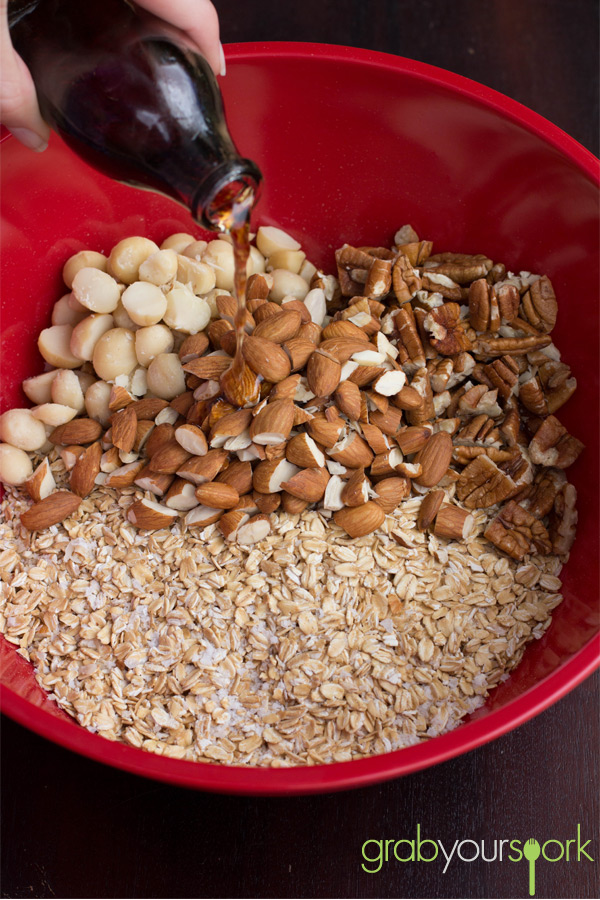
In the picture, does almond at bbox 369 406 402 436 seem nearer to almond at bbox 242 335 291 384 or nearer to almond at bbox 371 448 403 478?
almond at bbox 371 448 403 478

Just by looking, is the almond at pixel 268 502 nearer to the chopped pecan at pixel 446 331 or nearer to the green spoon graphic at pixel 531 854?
the chopped pecan at pixel 446 331

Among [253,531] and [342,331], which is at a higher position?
[342,331]

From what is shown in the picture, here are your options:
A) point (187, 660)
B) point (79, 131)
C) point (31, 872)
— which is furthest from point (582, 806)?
point (79, 131)

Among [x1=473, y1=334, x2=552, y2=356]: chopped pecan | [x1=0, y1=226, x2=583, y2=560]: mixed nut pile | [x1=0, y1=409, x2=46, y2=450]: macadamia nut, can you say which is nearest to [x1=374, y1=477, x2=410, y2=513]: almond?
[x1=0, y1=226, x2=583, y2=560]: mixed nut pile

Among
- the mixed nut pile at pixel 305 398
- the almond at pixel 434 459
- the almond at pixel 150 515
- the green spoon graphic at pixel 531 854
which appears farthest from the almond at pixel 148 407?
the green spoon graphic at pixel 531 854

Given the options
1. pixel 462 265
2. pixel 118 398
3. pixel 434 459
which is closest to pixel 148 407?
pixel 118 398

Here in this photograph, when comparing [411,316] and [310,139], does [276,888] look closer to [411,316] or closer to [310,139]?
[411,316]

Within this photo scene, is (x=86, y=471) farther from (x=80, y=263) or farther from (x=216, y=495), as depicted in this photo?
(x=80, y=263)
